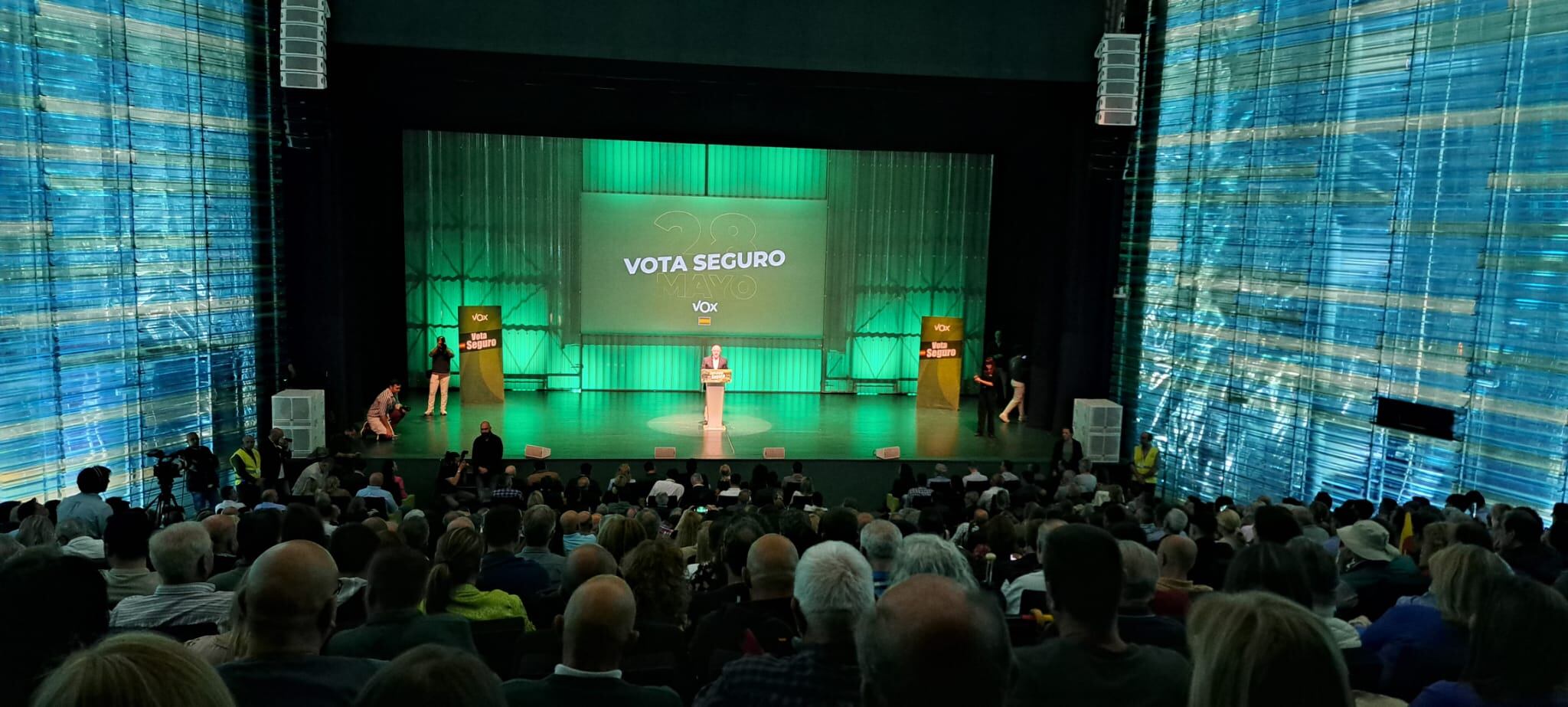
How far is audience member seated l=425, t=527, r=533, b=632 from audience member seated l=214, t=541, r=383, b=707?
1.27 metres

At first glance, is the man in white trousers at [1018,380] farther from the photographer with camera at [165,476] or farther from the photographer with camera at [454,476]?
the photographer with camera at [165,476]

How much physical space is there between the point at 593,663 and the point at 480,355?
550 inches

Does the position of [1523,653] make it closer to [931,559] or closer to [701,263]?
[931,559]

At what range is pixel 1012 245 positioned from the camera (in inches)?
709

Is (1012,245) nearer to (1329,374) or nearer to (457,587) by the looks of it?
(1329,374)

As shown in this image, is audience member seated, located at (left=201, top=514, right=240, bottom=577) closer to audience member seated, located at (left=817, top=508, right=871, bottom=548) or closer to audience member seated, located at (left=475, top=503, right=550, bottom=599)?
audience member seated, located at (left=475, top=503, right=550, bottom=599)

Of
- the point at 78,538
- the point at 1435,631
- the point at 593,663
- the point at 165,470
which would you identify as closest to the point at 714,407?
the point at 165,470

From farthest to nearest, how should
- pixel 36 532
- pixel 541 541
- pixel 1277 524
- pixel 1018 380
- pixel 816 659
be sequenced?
pixel 1018 380 → pixel 36 532 → pixel 541 541 → pixel 1277 524 → pixel 816 659

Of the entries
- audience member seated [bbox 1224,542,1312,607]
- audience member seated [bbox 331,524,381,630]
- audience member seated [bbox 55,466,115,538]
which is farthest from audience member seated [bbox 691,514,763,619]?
audience member seated [bbox 55,466,115,538]

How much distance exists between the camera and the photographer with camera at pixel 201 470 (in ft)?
32.3

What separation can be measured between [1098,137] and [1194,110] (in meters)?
1.65

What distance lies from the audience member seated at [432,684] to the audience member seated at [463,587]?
2472mm

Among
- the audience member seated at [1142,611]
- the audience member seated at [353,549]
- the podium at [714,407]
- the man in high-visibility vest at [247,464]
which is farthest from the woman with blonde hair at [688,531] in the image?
the podium at [714,407]

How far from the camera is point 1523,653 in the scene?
7.66 ft
